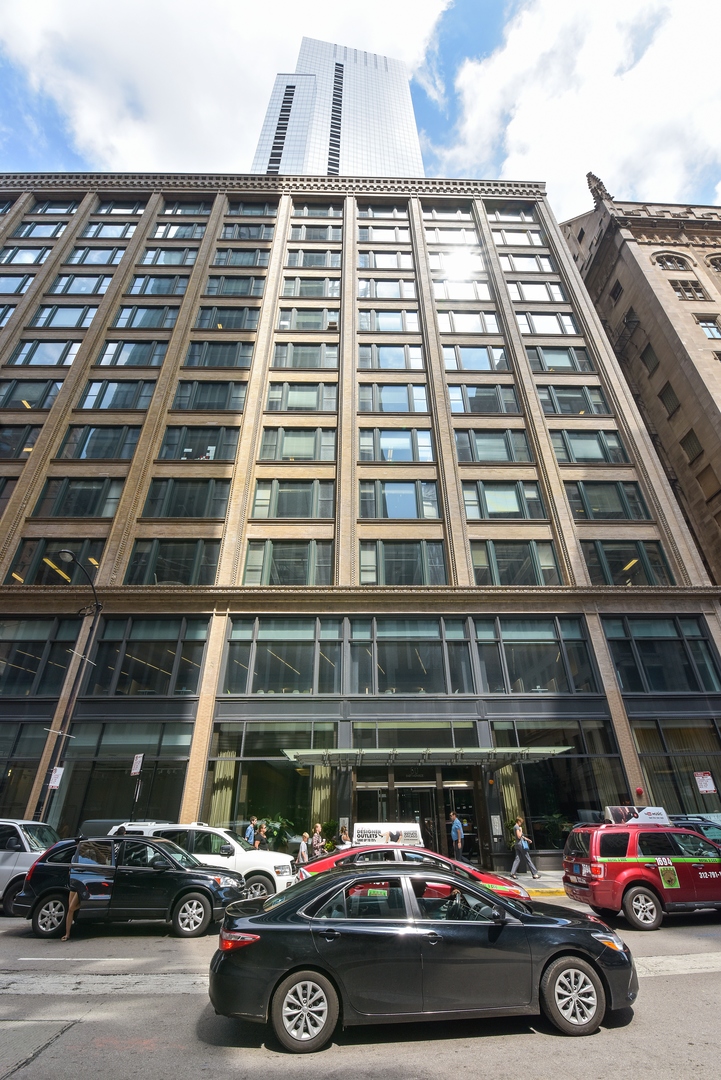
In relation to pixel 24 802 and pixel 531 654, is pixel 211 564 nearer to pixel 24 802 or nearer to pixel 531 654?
pixel 24 802

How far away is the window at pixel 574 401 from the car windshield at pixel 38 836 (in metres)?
27.8

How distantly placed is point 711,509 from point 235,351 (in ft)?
95.1

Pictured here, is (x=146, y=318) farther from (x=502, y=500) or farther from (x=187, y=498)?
(x=502, y=500)

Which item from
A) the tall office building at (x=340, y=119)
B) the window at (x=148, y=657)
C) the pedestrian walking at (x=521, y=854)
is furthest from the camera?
the tall office building at (x=340, y=119)

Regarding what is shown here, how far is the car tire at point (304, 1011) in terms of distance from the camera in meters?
4.97

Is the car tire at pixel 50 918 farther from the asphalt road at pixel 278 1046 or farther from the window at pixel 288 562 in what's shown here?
the window at pixel 288 562

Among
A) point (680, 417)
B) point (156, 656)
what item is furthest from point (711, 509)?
point (156, 656)

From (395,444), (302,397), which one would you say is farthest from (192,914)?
(302,397)

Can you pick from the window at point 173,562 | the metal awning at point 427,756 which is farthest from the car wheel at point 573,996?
the window at point 173,562

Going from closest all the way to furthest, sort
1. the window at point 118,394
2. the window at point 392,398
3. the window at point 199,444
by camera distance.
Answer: the window at point 199,444, the window at point 392,398, the window at point 118,394

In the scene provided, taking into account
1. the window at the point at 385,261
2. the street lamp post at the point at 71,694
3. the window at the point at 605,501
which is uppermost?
the window at the point at 385,261

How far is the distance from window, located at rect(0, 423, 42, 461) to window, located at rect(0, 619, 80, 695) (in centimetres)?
962

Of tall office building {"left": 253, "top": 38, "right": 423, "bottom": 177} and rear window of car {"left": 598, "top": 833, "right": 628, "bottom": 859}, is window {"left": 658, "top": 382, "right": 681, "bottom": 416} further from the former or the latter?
tall office building {"left": 253, "top": 38, "right": 423, "bottom": 177}

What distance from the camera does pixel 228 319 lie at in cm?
3269
